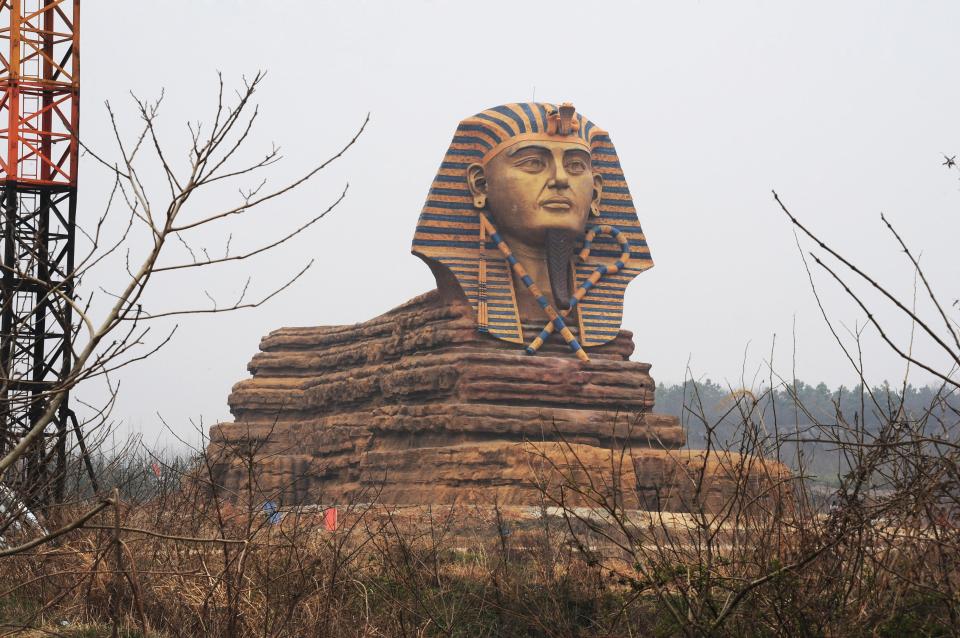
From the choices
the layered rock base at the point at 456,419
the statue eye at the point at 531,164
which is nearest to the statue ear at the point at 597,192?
the statue eye at the point at 531,164

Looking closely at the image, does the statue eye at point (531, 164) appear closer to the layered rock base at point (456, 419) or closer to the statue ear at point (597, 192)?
the statue ear at point (597, 192)

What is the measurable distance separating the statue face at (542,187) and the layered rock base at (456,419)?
2.07m

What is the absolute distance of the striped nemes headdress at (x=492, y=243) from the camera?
22688 millimetres

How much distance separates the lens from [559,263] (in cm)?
2300

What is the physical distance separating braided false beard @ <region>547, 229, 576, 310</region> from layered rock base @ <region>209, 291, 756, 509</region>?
3.02 ft

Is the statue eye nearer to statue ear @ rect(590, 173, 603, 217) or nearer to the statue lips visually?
the statue lips

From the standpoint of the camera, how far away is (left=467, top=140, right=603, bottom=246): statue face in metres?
22.4

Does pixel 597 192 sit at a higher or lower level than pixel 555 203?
higher

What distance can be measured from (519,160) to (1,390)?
1813 centimetres

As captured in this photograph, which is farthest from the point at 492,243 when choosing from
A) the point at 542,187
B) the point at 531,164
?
the point at 531,164

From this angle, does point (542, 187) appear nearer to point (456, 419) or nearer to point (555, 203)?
point (555, 203)

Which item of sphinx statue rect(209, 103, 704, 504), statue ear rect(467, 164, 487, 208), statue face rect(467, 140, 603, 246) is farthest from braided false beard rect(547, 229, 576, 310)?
statue ear rect(467, 164, 487, 208)

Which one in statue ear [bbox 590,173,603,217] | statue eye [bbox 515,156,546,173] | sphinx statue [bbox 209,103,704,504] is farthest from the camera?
statue ear [bbox 590,173,603,217]

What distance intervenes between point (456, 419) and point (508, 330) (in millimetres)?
2144
